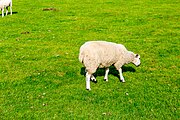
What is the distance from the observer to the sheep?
11.6m

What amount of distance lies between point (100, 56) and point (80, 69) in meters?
3.03

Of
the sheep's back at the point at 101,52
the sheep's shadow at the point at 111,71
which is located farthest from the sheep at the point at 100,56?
the sheep's shadow at the point at 111,71

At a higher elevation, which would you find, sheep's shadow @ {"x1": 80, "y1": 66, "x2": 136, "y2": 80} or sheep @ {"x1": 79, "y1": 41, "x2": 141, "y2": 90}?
sheep @ {"x1": 79, "y1": 41, "x2": 141, "y2": 90}

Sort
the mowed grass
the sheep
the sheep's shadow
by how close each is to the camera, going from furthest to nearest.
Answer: the sheep's shadow, the sheep, the mowed grass

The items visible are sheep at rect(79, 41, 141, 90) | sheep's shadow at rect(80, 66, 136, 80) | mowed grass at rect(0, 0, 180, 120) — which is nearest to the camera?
mowed grass at rect(0, 0, 180, 120)

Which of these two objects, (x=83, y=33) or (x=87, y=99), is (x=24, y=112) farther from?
(x=83, y=33)

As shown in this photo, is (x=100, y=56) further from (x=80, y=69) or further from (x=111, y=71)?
(x=80, y=69)

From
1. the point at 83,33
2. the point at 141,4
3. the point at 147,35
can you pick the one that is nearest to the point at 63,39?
the point at 83,33

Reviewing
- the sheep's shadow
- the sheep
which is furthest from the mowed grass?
the sheep

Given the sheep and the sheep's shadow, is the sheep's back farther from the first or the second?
the sheep's shadow

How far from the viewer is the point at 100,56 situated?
12.0 m

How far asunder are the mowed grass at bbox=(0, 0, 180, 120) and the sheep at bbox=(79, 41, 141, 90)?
0.92m

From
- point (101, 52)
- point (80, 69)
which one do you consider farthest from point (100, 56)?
point (80, 69)

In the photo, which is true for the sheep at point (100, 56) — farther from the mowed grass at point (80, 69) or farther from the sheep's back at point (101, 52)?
the mowed grass at point (80, 69)
